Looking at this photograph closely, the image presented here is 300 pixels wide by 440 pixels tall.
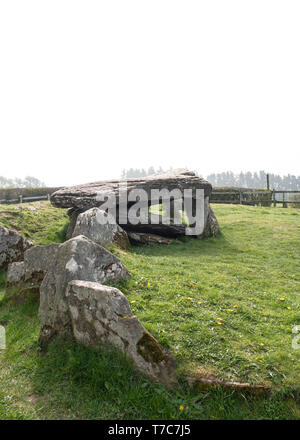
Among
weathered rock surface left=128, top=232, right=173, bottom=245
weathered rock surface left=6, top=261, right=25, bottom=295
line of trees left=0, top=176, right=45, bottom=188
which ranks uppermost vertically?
line of trees left=0, top=176, right=45, bottom=188

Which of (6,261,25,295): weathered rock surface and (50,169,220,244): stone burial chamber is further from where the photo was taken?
(50,169,220,244): stone burial chamber

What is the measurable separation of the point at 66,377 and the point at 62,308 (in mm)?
1327

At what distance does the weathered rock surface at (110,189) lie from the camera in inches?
531

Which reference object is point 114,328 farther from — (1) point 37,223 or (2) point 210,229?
(1) point 37,223

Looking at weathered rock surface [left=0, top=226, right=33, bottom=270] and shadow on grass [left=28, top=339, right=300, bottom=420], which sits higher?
weathered rock surface [left=0, top=226, right=33, bottom=270]

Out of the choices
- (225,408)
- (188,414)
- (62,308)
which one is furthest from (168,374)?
(62,308)

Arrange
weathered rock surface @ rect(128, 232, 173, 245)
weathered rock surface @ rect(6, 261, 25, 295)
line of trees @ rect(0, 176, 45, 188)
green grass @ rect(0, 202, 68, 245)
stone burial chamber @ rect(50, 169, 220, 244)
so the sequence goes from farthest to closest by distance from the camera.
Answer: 1. line of trees @ rect(0, 176, 45, 188)
2. green grass @ rect(0, 202, 68, 245)
3. stone burial chamber @ rect(50, 169, 220, 244)
4. weathered rock surface @ rect(128, 232, 173, 245)
5. weathered rock surface @ rect(6, 261, 25, 295)

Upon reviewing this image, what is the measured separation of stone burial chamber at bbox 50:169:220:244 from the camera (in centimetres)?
1300

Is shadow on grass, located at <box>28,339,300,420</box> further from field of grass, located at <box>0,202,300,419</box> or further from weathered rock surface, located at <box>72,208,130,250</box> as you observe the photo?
weathered rock surface, located at <box>72,208,130,250</box>

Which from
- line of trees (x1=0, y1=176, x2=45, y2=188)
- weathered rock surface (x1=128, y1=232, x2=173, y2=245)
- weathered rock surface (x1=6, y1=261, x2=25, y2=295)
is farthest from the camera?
line of trees (x1=0, y1=176, x2=45, y2=188)

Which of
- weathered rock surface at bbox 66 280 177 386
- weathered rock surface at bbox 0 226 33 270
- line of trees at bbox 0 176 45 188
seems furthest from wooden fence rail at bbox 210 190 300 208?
line of trees at bbox 0 176 45 188

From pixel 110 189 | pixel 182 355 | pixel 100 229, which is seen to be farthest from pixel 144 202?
pixel 182 355

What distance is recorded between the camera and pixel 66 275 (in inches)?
245

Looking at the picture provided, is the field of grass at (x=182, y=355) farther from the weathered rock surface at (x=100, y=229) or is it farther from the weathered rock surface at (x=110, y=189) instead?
the weathered rock surface at (x=110, y=189)
